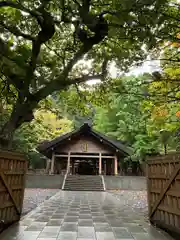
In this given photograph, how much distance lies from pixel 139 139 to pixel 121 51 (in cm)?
1528

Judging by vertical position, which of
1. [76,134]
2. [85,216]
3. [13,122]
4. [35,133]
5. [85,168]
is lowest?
[85,216]

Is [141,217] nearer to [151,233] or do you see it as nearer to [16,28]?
[151,233]

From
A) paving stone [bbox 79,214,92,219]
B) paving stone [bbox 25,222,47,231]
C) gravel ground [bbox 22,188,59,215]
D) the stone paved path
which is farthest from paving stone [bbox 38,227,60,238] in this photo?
gravel ground [bbox 22,188,59,215]

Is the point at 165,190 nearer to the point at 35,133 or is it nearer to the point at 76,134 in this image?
the point at 35,133

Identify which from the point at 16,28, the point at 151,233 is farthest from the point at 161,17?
the point at 151,233

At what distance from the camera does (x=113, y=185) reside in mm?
16109

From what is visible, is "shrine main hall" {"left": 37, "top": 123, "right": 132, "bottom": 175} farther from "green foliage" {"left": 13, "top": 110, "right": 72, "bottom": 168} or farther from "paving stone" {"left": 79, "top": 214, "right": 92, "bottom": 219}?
"paving stone" {"left": 79, "top": 214, "right": 92, "bottom": 219}

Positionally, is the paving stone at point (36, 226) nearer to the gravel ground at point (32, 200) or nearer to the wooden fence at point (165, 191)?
the gravel ground at point (32, 200)

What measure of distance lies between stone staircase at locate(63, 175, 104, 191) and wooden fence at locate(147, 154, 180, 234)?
10.5m

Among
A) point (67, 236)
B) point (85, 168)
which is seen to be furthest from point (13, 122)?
point (85, 168)

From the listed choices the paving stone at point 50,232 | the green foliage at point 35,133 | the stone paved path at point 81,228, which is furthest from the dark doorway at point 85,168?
the paving stone at point 50,232

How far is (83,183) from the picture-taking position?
16.3m

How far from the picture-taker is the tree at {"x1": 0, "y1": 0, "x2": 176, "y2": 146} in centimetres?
461

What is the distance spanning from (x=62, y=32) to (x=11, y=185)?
511cm
